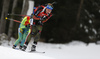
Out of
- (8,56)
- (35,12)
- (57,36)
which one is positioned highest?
(35,12)

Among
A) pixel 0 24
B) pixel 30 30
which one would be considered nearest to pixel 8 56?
pixel 30 30

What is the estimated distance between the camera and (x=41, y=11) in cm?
491

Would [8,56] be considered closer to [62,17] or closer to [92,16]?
[62,17]

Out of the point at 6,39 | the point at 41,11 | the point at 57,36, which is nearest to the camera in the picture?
the point at 41,11

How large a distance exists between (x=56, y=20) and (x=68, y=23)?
1.05 m

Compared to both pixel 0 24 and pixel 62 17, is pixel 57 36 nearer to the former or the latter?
pixel 62 17

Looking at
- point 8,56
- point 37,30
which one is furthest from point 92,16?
point 8,56

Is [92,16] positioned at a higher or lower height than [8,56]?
higher

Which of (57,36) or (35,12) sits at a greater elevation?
(35,12)

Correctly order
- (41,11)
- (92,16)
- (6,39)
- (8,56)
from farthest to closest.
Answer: (92,16)
(6,39)
(41,11)
(8,56)

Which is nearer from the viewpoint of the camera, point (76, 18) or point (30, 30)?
point (30, 30)

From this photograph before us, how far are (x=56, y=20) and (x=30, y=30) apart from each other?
6920 millimetres

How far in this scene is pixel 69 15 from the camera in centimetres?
1208

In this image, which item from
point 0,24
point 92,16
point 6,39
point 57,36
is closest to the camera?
point 6,39
